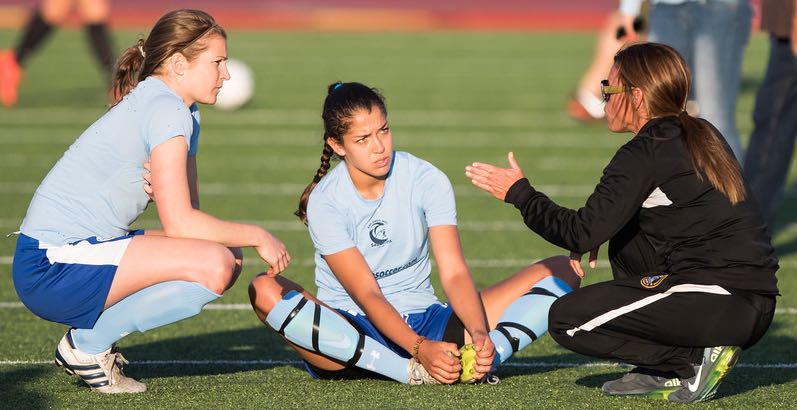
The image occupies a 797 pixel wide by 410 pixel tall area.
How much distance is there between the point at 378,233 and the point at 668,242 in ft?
3.29

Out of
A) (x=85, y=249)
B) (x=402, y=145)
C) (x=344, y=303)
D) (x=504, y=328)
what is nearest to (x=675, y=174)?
(x=504, y=328)

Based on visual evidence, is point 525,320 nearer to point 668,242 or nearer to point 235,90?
point 668,242

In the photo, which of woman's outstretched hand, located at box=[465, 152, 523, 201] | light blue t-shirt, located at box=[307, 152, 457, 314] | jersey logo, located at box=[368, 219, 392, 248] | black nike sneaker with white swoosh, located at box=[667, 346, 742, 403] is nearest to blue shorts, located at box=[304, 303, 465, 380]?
light blue t-shirt, located at box=[307, 152, 457, 314]

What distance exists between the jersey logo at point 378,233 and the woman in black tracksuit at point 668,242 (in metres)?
0.50

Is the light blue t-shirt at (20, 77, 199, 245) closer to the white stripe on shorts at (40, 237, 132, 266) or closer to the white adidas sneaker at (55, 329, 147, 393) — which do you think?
the white stripe on shorts at (40, 237, 132, 266)

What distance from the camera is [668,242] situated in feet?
13.5

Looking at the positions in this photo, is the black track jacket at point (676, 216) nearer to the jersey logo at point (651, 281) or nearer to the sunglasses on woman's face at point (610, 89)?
the jersey logo at point (651, 281)

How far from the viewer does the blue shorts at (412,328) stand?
14.7 ft

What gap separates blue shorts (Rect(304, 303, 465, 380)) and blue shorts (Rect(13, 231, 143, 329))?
0.76m

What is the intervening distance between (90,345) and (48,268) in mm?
279

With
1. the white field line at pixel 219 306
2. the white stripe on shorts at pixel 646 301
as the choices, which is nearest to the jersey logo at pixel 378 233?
the white stripe on shorts at pixel 646 301

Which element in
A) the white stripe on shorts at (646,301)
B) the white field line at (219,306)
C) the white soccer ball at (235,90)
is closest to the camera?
the white stripe on shorts at (646,301)

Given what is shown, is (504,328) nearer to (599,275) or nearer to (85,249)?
(85,249)

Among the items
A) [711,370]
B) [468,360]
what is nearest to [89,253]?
[468,360]
